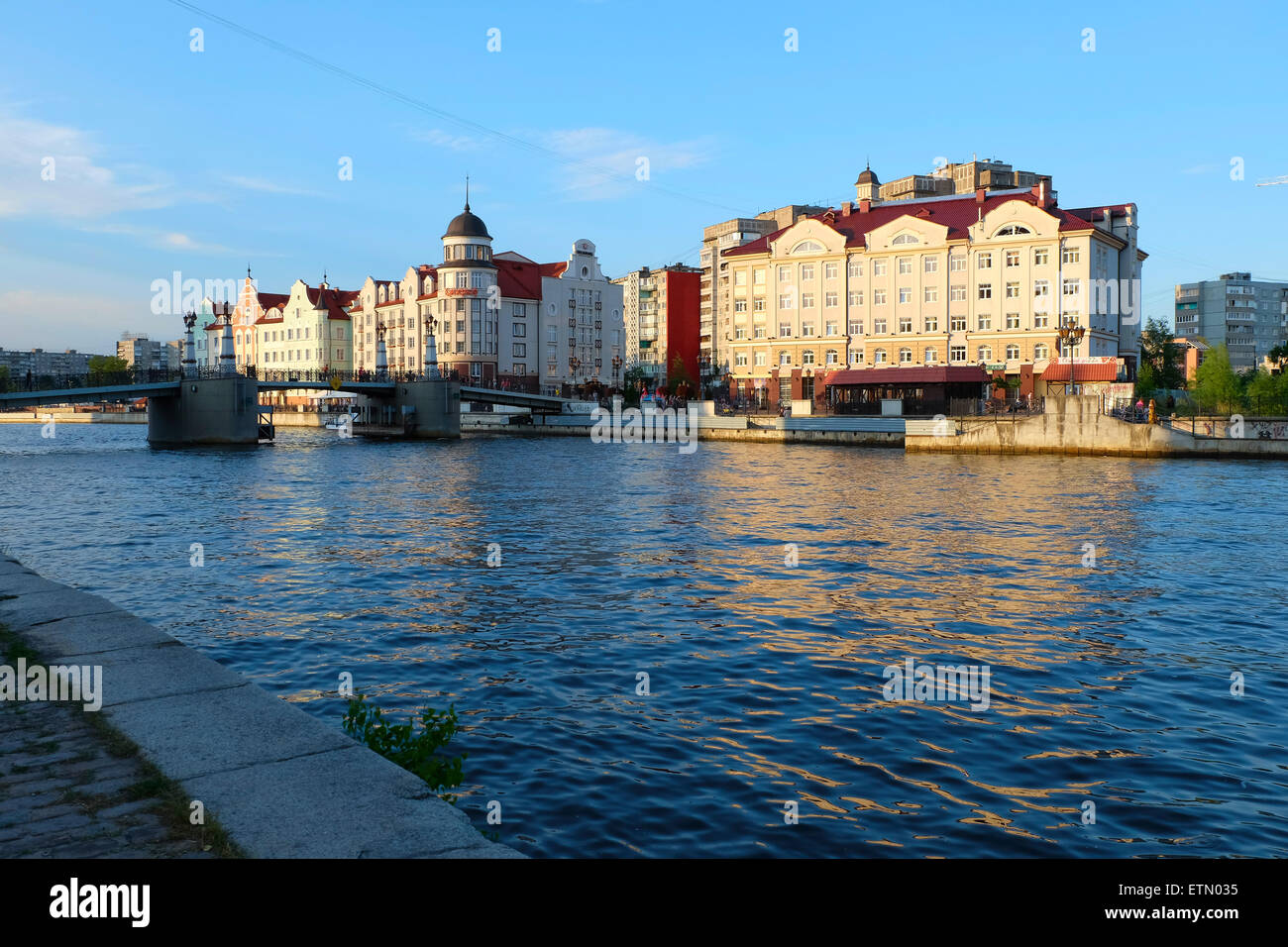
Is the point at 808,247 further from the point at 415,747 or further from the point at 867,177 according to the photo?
the point at 415,747

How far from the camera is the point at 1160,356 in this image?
371 feet

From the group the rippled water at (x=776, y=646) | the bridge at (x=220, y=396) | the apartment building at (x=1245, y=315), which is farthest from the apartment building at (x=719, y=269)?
the rippled water at (x=776, y=646)

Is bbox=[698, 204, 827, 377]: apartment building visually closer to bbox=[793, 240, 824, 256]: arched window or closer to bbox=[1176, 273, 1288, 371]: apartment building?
bbox=[793, 240, 824, 256]: arched window

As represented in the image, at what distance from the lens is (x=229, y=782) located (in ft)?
20.0

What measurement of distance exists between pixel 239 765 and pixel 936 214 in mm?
95382

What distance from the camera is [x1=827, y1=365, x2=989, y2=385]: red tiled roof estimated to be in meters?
79.8

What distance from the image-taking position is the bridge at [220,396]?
67625 mm

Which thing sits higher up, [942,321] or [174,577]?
[942,321]

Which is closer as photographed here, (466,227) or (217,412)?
(217,412)

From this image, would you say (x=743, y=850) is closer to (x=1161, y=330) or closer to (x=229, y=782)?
(x=229, y=782)

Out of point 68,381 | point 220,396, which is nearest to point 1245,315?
point 220,396

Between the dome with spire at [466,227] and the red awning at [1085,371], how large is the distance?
215 ft
